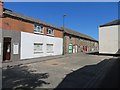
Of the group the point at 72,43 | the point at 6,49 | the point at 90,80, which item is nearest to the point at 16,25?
the point at 6,49

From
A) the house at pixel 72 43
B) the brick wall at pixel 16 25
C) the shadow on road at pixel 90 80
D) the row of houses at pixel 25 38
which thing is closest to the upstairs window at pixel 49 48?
the row of houses at pixel 25 38

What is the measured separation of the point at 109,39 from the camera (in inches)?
1415

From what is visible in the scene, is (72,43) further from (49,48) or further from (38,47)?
(38,47)

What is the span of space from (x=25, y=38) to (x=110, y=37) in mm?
20217

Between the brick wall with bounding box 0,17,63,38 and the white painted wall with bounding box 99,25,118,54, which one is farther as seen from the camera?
the white painted wall with bounding box 99,25,118,54

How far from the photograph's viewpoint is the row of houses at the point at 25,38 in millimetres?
18269

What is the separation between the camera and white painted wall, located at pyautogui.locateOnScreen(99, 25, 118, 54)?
35.3 meters

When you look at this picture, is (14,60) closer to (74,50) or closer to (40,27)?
(40,27)

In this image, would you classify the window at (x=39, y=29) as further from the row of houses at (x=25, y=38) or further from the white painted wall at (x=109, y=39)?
the white painted wall at (x=109, y=39)

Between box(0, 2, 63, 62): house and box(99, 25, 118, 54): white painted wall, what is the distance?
1189cm

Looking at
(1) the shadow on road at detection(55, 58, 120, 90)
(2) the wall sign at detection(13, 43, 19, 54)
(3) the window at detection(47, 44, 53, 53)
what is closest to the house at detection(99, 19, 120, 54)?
(3) the window at detection(47, 44, 53, 53)

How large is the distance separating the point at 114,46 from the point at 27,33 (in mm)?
19997

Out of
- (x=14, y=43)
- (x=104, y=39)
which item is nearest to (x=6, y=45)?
(x=14, y=43)

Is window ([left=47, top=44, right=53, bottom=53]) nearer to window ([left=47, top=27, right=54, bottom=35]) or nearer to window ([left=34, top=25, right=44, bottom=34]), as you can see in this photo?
window ([left=47, top=27, right=54, bottom=35])
